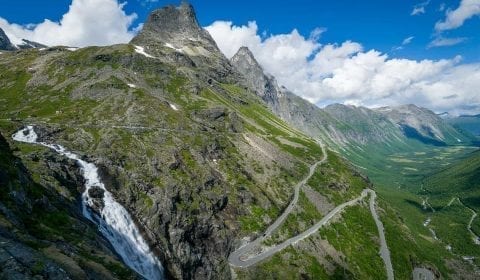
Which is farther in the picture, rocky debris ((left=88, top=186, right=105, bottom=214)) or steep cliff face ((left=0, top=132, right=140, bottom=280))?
rocky debris ((left=88, top=186, right=105, bottom=214))

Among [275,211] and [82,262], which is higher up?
[82,262]

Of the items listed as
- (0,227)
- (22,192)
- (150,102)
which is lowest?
(0,227)

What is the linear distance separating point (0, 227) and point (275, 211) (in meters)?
A: 115

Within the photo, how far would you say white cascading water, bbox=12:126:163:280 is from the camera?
300 feet

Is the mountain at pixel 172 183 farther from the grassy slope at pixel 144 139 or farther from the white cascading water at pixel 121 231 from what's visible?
the white cascading water at pixel 121 231

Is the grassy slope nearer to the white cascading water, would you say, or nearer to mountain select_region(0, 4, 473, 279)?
mountain select_region(0, 4, 473, 279)

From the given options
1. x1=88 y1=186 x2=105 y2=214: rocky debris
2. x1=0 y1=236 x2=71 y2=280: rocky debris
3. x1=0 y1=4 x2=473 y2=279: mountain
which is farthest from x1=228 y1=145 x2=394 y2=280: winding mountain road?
x1=0 y1=236 x2=71 y2=280: rocky debris

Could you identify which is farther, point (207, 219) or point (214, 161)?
point (214, 161)

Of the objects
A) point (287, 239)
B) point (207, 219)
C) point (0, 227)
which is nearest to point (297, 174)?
point (287, 239)

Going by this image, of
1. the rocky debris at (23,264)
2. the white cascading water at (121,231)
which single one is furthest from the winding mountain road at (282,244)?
the rocky debris at (23,264)

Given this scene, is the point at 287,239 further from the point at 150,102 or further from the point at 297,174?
the point at 150,102

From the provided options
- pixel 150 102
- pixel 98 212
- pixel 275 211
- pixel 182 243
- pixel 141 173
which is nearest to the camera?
pixel 98 212

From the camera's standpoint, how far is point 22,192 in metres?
64.8

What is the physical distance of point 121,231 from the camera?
9881 cm
